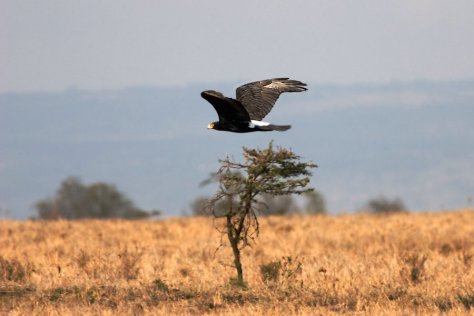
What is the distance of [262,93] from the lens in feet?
42.9

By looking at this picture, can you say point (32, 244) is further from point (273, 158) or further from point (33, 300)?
point (273, 158)

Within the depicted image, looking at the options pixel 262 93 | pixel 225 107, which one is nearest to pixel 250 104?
pixel 262 93

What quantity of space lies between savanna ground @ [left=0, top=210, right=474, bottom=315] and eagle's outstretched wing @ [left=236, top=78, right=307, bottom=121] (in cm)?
199

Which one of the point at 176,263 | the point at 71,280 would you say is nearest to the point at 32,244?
the point at 176,263

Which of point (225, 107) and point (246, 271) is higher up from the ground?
point (225, 107)

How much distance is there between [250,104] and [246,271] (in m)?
2.85

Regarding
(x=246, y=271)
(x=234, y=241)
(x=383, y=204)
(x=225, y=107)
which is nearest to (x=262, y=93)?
(x=225, y=107)

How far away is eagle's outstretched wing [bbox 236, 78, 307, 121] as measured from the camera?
12.8m

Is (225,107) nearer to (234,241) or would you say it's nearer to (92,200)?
(234,241)

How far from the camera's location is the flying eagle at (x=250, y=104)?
38.3 ft

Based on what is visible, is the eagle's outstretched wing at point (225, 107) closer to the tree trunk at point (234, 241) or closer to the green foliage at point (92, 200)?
the tree trunk at point (234, 241)

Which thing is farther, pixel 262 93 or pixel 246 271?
pixel 246 271

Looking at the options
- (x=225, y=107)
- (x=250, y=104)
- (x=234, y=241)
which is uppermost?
(x=250, y=104)

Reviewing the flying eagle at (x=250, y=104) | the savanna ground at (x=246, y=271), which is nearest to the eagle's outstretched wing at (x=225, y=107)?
the flying eagle at (x=250, y=104)
